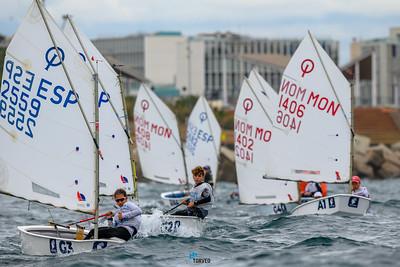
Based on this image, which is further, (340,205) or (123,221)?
(340,205)

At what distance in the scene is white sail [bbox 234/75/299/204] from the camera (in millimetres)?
34656

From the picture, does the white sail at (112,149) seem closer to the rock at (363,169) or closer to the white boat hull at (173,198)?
the white boat hull at (173,198)

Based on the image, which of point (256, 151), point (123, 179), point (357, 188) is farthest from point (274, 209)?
point (123, 179)

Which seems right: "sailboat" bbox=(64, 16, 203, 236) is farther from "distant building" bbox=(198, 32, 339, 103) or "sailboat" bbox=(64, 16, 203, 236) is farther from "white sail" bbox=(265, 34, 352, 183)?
"distant building" bbox=(198, 32, 339, 103)

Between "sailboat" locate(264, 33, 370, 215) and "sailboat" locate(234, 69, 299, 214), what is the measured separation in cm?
178

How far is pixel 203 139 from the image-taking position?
47.5m

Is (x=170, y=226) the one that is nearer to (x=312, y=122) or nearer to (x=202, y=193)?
(x=202, y=193)

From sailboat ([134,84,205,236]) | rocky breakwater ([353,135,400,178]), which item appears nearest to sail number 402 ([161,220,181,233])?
sailboat ([134,84,205,236])

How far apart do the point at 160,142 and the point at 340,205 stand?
16.1 meters

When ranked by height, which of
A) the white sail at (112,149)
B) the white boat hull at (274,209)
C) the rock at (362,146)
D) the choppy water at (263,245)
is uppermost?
the rock at (362,146)

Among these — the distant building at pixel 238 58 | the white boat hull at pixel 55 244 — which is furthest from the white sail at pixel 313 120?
the distant building at pixel 238 58

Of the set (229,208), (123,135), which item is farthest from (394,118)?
(123,135)

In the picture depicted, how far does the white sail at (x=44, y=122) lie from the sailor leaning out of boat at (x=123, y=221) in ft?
2.19

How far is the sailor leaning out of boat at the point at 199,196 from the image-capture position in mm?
25672
